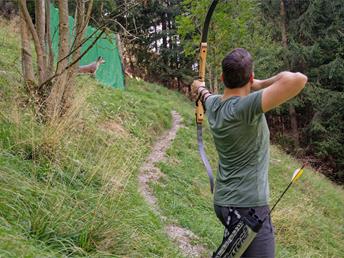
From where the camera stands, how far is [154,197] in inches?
226

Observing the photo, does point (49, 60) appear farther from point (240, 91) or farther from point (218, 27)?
point (218, 27)

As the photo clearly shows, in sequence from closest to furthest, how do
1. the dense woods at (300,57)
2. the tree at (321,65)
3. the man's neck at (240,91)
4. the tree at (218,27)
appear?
the man's neck at (240,91) → the tree at (218,27) → the dense woods at (300,57) → the tree at (321,65)

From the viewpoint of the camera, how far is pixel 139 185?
A: 5.95 meters

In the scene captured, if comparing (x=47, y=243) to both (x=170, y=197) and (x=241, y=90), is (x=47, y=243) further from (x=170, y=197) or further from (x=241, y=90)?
(x=170, y=197)

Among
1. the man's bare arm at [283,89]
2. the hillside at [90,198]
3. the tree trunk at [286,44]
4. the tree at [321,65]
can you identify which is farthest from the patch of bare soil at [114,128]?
the tree trunk at [286,44]

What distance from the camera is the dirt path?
4.53 m

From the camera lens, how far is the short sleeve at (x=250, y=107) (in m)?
2.33

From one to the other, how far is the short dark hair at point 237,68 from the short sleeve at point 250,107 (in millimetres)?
140

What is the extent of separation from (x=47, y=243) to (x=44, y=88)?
9.28 feet

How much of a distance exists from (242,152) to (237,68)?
49 centimetres

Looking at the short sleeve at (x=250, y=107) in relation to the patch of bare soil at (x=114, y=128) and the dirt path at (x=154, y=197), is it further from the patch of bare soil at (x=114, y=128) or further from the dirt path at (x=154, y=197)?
the patch of bare soil at (x=114, y=128)

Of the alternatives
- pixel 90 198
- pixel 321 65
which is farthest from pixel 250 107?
pixel 321 65

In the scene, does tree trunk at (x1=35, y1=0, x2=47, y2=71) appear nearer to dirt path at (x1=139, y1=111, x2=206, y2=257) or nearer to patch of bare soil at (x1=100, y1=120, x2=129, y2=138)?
patch of bare soil at (x1=100, y1=120, x2=129, y2=138)

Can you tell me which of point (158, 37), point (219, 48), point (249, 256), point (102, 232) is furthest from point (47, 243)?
point (158, 37)
